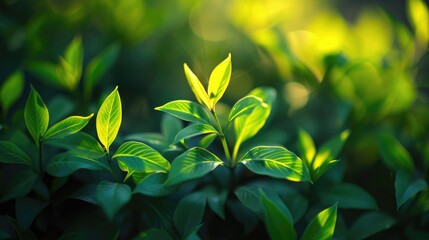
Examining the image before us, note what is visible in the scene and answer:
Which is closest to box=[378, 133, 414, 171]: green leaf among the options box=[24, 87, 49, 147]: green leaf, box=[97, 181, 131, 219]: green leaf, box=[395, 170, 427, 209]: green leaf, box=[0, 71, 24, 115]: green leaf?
box=[395, 170, 427, 209]: green leaf

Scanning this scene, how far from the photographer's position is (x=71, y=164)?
0.57 m

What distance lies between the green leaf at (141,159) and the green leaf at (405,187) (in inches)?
13.7

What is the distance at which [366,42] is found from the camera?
103 centimetres

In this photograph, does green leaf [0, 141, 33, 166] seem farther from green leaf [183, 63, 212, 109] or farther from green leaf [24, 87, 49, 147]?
green leaf [183, 63, 212, 109]

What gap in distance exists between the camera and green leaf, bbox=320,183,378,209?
2.10 ft

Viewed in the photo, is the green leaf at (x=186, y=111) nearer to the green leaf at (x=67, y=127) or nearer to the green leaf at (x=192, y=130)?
the green leaf at (x=192, y=130)

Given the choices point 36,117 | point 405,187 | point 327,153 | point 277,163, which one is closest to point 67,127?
point 36,117

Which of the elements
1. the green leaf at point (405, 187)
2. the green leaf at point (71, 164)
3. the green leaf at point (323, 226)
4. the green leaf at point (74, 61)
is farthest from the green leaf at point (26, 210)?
the green leaf at point (405, 187)

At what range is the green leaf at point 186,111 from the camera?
0.55 m

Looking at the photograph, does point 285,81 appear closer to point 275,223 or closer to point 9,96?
point 275,223

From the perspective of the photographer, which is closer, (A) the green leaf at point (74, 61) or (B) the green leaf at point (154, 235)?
(B) the green leaf at point (154, 235)

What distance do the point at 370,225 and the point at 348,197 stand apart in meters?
0.06

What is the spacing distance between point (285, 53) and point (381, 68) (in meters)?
0.21

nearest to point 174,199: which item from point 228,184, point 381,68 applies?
point 228,184
